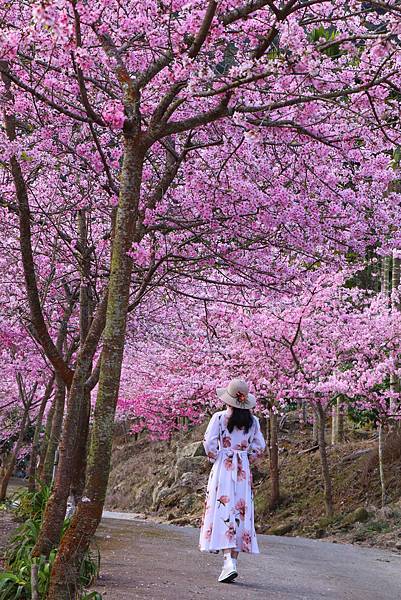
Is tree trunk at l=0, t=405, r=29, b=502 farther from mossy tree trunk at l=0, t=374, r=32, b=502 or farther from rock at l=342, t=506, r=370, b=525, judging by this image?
rock at l=342, t=506, r=370, b=525

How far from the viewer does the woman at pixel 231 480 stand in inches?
269

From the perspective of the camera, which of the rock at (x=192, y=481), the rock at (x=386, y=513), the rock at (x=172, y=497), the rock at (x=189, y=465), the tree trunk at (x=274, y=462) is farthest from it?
the rock at (x=189, y=465)

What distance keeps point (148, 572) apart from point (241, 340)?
12543 mm

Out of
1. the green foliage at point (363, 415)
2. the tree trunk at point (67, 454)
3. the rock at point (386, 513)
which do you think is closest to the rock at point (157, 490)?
the green foliage at point (363, 415)

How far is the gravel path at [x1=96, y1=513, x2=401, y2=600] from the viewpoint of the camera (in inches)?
248

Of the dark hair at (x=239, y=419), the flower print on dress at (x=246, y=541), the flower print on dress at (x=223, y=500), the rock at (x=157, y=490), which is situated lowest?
the flower print on dress at (x=246, y=541)

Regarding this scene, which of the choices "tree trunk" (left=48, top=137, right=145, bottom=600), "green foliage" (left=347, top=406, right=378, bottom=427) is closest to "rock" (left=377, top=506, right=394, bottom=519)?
"green foliage" (left=347, top=406, right=378, bottom=427)

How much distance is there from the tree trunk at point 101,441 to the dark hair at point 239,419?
6.87 feet

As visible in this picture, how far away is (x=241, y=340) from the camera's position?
19719mm

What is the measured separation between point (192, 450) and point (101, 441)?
22.5 metres

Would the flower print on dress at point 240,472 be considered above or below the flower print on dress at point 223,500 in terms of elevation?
above

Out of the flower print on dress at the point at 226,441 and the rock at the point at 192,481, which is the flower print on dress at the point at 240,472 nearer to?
the flower print on dress at the point at 226,441

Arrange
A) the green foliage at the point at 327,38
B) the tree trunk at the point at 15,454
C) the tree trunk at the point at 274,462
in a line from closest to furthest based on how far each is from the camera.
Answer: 1. the green foliage at the point at 327,38
2. the tree trunk at the point at 15,454
3. the tree trunk at the point at 274,462

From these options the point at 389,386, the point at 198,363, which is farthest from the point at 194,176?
the point at 198,363
